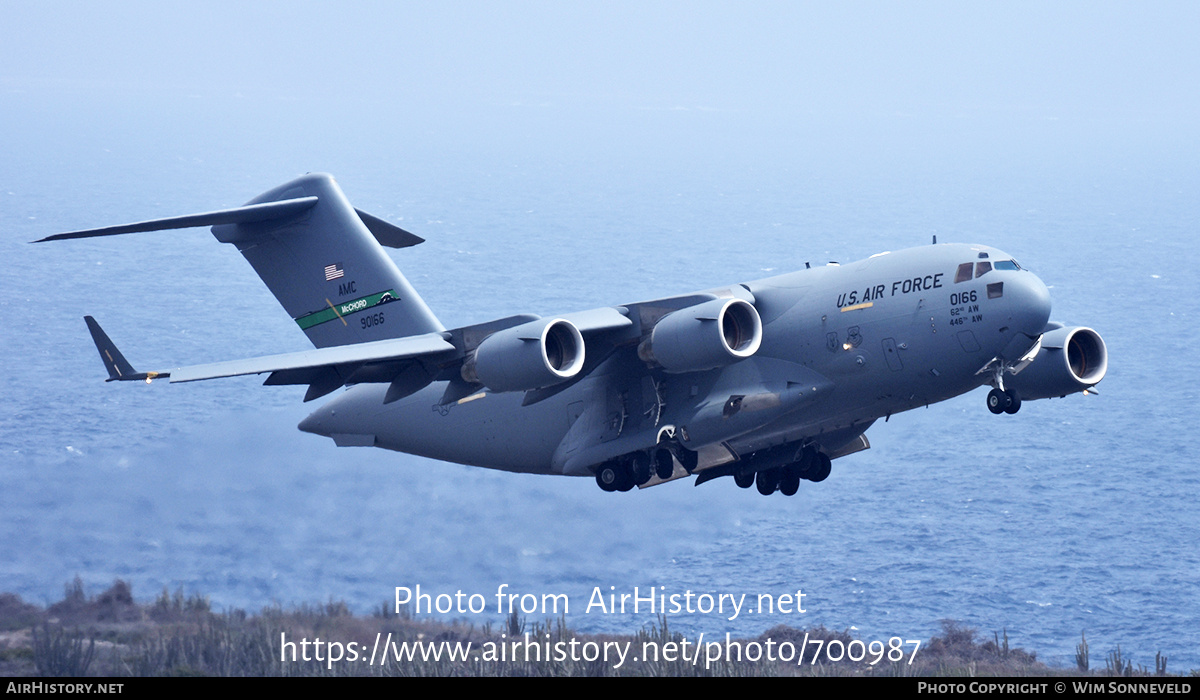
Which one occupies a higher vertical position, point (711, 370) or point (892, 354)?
point (892, 354)

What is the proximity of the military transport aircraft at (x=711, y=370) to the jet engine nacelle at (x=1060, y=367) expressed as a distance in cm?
3

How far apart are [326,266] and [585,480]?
40.5ft

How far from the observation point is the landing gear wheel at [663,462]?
75.3ft

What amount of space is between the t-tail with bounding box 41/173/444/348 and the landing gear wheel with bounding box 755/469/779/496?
6.51 meters

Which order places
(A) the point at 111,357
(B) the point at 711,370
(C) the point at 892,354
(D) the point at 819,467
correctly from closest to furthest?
(A) the point at 111,357 → (C) the point at 892,354 → (B) the point at 711,370 → (D) the point at 819,467

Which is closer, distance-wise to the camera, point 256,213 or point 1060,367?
point 1060,367

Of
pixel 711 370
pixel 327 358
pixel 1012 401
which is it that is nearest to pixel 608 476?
pixel 711 370

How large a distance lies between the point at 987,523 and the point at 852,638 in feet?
49.3

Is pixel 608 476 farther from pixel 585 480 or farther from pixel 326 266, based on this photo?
pixel 585 480

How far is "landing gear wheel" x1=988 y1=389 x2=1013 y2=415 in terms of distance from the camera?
20766 mm

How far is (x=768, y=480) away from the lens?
24938mm

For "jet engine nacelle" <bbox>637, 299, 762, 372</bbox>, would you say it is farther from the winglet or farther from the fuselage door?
the winglet

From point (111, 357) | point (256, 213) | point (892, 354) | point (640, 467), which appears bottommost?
point (640, 467)

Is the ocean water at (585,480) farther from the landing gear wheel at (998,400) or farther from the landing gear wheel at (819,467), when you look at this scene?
the landing gear wheel at (998,400)
